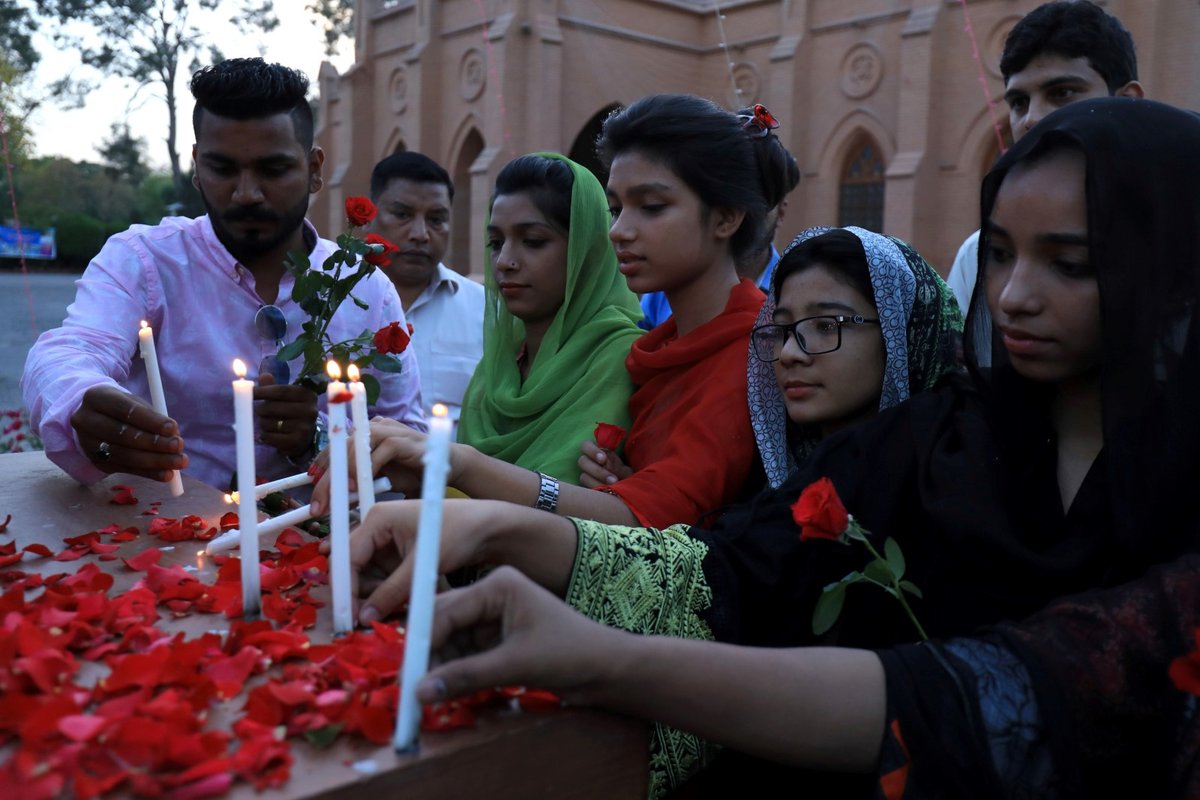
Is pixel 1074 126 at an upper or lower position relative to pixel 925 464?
upper

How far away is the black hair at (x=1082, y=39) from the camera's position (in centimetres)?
384

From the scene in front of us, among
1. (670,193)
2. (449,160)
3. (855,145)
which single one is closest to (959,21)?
(855,145)

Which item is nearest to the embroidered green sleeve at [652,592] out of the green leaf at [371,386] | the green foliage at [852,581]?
the green foliage at [852,581]

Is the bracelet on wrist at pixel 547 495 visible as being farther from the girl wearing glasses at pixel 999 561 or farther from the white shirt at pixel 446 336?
the white shirt at pixel 446 336

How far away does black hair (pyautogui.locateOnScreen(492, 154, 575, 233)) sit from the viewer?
330 cm

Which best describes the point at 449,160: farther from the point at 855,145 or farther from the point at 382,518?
the point at 382,518

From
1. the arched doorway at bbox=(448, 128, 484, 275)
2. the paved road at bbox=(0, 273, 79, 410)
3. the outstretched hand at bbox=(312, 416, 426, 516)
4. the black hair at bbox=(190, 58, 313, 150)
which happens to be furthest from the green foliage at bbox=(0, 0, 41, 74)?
the arched doorway at bbox=(448, 128, 484, 275)

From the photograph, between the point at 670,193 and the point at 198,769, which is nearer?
the point at 198,769

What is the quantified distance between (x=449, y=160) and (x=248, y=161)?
20.9 metres

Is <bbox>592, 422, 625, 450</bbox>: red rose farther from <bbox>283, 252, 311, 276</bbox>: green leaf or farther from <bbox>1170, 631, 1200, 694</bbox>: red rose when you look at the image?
<bbox>1170, 631, 1200, 694</bbox>: red rose

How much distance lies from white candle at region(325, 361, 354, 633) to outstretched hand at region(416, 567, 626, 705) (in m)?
0.18

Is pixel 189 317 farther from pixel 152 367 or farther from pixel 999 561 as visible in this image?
pixel 999 561

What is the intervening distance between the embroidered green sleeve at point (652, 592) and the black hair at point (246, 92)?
1.97 meters

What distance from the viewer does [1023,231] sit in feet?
5.43
